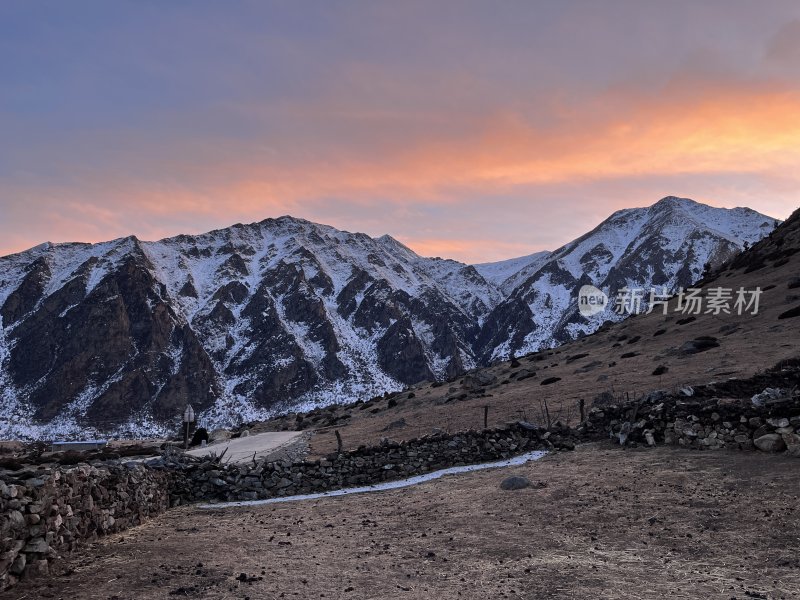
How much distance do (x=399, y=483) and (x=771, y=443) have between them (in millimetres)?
11423

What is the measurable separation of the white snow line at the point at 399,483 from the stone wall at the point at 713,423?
3254mm

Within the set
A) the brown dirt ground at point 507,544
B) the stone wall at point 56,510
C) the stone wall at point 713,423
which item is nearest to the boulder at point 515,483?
the brown dirt ground at point 507,544

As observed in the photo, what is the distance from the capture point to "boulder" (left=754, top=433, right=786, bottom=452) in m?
15.2

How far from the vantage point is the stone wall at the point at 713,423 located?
50.8 ft

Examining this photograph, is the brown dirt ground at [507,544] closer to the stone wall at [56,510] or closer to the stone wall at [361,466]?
the stone wall at [56,510]

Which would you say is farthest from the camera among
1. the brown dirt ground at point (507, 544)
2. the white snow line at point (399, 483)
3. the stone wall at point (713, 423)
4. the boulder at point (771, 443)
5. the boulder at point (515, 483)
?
the white snow line at point (399, 483)

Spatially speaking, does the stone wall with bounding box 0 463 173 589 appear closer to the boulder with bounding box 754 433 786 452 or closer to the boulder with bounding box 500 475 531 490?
the boulder with bounding box 500 475 531 490

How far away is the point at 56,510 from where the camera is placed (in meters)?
10.8

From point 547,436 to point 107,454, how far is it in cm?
1771

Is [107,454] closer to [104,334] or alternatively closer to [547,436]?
[547,436]

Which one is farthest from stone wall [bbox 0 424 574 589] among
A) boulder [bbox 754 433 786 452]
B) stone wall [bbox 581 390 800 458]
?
boulder [bbox 754 433 786 452]

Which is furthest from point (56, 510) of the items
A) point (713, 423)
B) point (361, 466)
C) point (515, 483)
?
point (713, 423)

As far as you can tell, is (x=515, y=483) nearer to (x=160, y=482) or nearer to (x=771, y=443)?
(x=771, y=443)

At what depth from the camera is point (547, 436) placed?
2219cm
